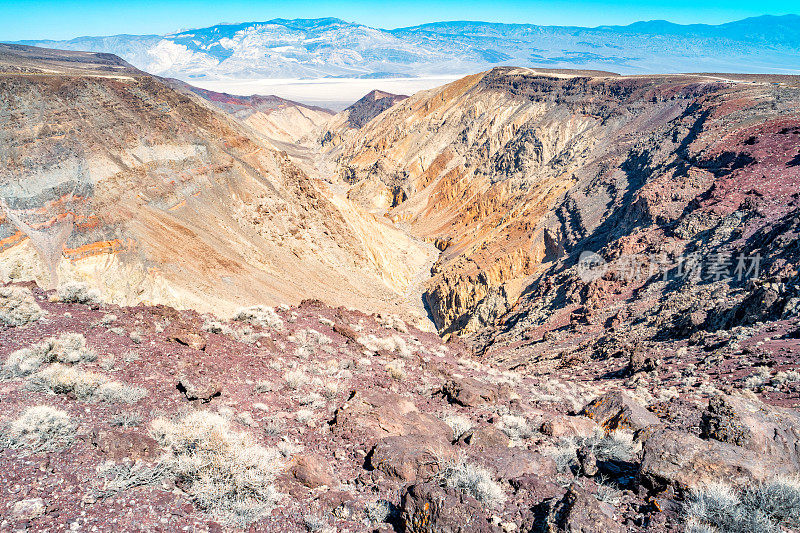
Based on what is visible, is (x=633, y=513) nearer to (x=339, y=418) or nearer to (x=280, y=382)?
(x=339, y=418)

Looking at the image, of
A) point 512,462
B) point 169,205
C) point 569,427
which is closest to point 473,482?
point 512,462

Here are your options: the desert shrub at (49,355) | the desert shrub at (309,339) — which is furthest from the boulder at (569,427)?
the desert shrub at (49,355)

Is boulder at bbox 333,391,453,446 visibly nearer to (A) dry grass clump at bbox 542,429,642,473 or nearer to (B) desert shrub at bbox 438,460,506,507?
(B) desert shrub at bbox 438,460,506,507

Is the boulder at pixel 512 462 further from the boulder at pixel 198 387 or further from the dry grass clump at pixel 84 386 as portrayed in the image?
the dry grass clump at pixel 84 386

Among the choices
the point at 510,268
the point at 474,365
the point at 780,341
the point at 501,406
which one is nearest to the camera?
the point at 501,406

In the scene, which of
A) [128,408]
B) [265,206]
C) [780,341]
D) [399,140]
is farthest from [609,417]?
[399,140]
